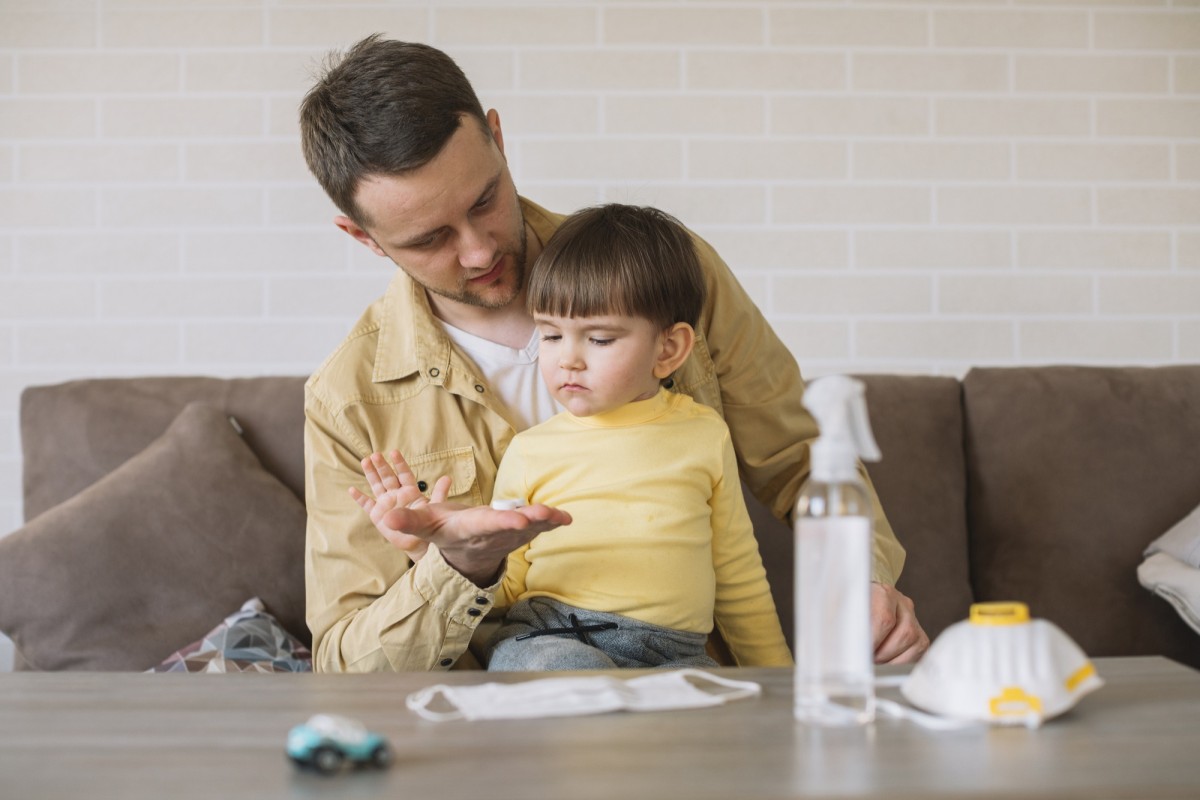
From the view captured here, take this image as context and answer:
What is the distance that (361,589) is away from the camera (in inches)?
68.7

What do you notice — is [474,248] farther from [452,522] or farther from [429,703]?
[429,703]

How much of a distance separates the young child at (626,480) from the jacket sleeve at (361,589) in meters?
0.09

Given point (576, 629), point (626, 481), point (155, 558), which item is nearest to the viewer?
point (576, 629)

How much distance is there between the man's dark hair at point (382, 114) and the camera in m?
1.69

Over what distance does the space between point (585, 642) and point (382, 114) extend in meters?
0.78

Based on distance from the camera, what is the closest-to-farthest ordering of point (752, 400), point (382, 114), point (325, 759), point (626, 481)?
point (325, 759) → point (626, 481) → point (382, 114) → point (752, 400)

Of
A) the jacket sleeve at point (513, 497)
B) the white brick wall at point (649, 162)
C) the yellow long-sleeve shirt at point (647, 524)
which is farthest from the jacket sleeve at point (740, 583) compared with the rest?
the white brick wall at point (649, 162)

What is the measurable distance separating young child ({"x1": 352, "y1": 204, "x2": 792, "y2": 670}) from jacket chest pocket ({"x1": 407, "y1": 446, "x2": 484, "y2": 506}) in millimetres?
124

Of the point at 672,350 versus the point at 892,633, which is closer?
the point at 892,633

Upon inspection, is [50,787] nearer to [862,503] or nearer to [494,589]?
[862,503]

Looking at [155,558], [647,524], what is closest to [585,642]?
[647,524]

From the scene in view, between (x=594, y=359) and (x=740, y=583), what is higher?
(x=594, y=359)

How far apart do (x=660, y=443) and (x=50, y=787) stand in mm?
977

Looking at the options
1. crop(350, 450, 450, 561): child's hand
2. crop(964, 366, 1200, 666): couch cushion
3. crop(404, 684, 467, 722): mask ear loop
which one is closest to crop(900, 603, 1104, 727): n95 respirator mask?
crop(404, 684, 467, 722): mask ear loop
